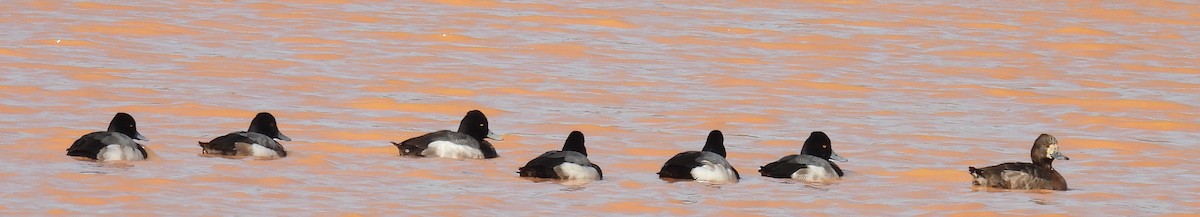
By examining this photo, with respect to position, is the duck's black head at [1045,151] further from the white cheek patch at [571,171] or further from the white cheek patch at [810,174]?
the white cheek patch at [571,171]

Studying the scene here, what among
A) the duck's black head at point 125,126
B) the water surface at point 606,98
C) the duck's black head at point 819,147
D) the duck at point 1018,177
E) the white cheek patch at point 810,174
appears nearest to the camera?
the water surface at point 606,98

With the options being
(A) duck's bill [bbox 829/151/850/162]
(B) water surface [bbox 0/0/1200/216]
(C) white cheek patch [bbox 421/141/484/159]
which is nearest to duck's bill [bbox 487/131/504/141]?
(B) water surface [bbox 0/0/1200/216]

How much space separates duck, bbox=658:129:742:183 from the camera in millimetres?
13328

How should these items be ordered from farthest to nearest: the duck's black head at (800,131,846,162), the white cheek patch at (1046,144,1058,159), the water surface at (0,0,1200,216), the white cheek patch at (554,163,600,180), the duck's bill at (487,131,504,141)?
1. the duck's bill at (487,131,504,141)
2. the duck's black head at (800,131,846,162)
3. the white cheek patch at (1046,144,1058,159)
4. the white cheek patch at (554,163,600,180)
5. the water surface at (0,0,1200,216)

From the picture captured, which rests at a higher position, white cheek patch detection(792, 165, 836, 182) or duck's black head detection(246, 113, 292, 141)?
duck's black head detection(246, 113, 292, 141)

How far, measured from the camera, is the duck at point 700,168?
1333 cm

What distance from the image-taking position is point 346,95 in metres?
18.7

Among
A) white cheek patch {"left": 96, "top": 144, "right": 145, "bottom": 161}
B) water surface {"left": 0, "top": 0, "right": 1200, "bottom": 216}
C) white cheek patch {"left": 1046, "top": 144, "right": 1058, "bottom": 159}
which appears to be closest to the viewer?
water surface {"left": 0, "top": 0, "right": 1200, "bottom": 216}

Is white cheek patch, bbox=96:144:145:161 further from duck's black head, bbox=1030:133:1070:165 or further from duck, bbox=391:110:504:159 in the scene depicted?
duck's black head, bbox=1030:133:1070:165

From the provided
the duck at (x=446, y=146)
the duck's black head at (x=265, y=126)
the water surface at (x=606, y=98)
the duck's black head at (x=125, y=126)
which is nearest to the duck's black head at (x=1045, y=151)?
the water surface at (x=606, y=98)

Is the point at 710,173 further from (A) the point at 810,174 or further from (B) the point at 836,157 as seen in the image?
(B) the point at 836,157

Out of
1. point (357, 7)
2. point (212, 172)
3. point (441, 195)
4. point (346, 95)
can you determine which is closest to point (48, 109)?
point (346, 95)

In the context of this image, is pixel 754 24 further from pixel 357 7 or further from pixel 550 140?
pixel 550 140

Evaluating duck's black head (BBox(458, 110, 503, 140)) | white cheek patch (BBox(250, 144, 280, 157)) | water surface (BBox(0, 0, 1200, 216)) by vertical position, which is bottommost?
water surface (BBox(0, 0, 1200, 216))
